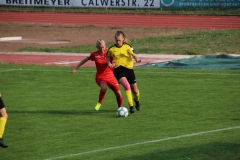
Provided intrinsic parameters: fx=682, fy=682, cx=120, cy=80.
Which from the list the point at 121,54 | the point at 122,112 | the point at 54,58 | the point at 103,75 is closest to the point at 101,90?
the point at 103,75

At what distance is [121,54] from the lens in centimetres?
1733

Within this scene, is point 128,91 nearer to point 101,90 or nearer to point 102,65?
point 101,90

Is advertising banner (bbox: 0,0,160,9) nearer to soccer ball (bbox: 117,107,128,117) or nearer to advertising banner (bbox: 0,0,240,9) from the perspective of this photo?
advertising banner (bbox: 0,0,240,9)

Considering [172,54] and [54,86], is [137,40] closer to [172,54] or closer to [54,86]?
[172,54]

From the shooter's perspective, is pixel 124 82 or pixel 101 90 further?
pixel 101 90

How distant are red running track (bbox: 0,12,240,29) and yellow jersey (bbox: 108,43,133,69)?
3027cm

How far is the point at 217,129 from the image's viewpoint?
47.9ft

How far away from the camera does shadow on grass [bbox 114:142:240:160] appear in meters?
11.9

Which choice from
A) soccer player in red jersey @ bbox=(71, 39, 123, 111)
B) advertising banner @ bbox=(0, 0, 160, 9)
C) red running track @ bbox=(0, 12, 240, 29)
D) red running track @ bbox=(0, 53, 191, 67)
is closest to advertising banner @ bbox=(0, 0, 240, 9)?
advertising banner @ bbox=(0, 0, 160, 9)

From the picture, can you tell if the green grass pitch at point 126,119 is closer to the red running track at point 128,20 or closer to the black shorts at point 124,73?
the black shorts at point 124,73

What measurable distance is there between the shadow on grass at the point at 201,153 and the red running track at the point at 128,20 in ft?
114

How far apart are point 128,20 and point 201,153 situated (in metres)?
41.8

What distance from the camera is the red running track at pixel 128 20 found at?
49.2m

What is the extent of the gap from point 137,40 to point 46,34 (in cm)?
934
